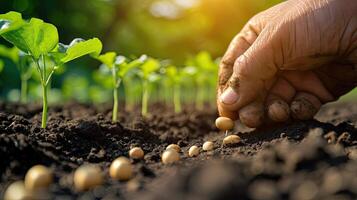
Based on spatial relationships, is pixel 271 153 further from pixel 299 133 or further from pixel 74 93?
pixel 74 93

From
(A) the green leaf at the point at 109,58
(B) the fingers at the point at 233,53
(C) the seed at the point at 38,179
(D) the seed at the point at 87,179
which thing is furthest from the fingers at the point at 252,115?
(C) the seed at the point at 38,179

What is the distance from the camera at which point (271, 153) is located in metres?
1.54

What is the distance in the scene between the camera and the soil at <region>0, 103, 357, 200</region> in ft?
4.03

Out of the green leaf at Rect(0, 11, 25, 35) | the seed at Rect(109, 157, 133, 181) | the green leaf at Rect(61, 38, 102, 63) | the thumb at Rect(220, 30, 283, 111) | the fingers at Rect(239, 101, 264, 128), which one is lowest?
the fingers at Rect(239, 101, 264, 128)

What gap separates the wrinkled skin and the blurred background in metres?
8.42

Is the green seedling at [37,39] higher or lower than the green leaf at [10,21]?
lower

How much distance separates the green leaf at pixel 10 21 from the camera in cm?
224

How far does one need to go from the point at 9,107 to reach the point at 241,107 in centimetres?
259

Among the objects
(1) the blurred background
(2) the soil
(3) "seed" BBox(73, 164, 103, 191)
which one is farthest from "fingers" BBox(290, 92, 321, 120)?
(1) the blurred background

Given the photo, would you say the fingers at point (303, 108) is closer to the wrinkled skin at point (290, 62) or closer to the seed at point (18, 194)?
the wrinkled skin at point (290, 62)

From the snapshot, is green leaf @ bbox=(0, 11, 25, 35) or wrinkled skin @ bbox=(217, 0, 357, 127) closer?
green leaf @ bbox=(0, 11, 25, 35)

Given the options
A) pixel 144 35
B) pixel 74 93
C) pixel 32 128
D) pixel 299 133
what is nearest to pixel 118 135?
pixel 32 128

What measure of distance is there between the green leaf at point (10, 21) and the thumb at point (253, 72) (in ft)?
4.44

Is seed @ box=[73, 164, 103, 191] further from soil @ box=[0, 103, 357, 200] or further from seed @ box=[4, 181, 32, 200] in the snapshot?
seed @ box=[4, 181, 32, 200]
